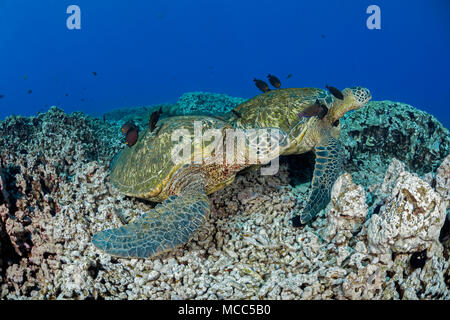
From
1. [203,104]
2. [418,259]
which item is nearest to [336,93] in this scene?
[418,259]

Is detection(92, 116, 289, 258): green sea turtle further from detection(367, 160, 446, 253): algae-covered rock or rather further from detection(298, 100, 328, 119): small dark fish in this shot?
detection(367, 160, 446, 253): algae-covered rock

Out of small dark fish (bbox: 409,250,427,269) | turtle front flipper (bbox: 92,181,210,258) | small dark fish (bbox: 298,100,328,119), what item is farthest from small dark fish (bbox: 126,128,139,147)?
small dark fish (bbox: 409,250,427,269)

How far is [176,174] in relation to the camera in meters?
3.51

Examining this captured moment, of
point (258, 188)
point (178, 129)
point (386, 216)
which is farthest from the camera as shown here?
point (258, 188)

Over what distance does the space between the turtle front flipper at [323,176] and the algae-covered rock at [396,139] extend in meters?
1.05

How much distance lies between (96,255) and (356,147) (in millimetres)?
5095

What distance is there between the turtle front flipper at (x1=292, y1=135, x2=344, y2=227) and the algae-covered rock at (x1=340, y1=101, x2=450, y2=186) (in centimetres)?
105

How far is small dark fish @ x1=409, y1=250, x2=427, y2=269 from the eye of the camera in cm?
237

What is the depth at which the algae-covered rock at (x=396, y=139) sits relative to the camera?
5.14 meters

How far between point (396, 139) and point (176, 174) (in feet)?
15.7

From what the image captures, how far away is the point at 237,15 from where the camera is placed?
4537 inches
